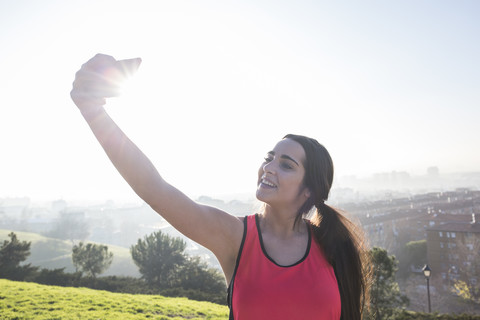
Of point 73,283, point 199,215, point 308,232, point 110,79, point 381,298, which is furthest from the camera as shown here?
point 73,283

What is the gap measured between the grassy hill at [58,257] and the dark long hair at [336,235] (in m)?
61.4

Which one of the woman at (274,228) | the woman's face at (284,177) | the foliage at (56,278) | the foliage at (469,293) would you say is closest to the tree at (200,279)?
the foliage at (56,278)

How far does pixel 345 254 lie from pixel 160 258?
22677mm

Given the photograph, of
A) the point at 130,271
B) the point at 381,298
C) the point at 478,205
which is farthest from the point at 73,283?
the point at 478,205

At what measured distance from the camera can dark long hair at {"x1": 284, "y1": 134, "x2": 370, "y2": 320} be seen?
2.17 meters

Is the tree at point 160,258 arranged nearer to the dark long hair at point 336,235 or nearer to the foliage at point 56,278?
the foliage at point 56,278

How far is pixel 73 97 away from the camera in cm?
155

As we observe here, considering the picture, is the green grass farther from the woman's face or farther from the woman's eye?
the woman's eye

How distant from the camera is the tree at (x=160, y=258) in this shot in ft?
73.4

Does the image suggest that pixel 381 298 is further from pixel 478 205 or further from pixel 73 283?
pixel 478 205

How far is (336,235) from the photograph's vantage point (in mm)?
2359

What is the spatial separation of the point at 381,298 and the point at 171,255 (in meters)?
15.1

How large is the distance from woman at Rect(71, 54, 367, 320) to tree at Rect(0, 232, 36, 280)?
78.1 feet

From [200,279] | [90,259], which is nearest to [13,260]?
[90,259]
